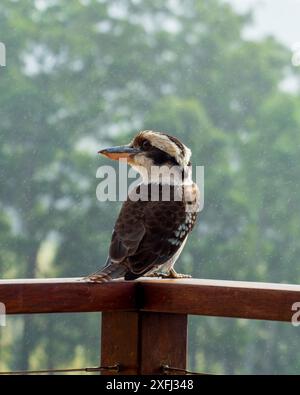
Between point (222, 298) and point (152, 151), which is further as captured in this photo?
point (152, 151)

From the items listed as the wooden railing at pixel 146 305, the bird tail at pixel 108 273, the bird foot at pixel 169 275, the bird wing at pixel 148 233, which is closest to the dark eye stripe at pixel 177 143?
the bird wing at pixel 148 233

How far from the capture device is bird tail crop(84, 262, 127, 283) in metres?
1.71

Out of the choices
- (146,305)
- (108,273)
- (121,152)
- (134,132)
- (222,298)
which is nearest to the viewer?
(222,298)

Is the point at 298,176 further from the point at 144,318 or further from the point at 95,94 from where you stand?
the point at 144,318

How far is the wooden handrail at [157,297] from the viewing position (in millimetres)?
1537

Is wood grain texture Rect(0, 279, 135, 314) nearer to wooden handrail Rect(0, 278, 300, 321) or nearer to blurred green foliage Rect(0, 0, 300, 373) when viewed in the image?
→ wooden handrail Rect(0, 278, 300, 321)

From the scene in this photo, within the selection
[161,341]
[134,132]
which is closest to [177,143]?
[161,341]

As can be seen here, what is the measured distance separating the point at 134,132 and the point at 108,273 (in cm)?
2260

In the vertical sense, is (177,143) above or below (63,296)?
above

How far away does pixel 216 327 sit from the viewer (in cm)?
2353

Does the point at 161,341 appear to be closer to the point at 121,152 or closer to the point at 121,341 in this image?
the point at 121,341

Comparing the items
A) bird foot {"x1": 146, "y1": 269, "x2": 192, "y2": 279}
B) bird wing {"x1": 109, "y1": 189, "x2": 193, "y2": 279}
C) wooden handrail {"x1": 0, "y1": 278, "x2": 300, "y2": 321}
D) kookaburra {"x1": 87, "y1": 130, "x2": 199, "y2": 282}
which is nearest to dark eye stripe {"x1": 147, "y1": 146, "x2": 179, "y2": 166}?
kookaburra {"x1": 87, "y1": 130, "x2": 199, "y2": 282}

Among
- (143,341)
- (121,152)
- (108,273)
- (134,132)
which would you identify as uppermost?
(134,132)

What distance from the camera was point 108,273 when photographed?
1809mm
